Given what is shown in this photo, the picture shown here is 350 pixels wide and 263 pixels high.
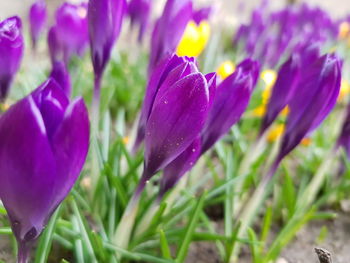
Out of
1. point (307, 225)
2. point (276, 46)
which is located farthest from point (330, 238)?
point (276, 46)

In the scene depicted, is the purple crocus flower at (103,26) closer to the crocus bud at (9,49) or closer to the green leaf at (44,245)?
the crocus bud at (9,49)

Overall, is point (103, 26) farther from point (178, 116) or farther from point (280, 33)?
point (280, 33)

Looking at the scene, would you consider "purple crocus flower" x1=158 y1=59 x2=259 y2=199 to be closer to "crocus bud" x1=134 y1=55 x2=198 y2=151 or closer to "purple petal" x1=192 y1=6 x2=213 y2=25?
"crocus bud" x1=134 y1=55 x2=198 y2=151

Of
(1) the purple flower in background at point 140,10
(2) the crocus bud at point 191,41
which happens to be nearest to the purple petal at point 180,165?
(2) the crocus bud at point 191,41

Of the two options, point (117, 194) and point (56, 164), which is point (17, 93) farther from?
point (56, 164)

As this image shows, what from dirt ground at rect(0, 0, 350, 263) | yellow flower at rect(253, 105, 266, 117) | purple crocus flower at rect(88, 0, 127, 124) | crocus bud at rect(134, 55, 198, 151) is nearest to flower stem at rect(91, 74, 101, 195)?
purple crocus flower at rect(88, 0, 127, 124)
